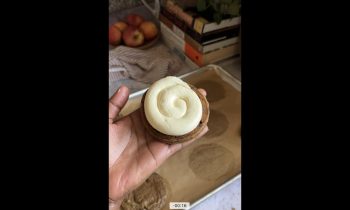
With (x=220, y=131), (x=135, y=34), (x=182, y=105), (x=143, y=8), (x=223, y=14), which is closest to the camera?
(x=182, y=105)

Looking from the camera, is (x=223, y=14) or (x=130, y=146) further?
(x=223, y=14)

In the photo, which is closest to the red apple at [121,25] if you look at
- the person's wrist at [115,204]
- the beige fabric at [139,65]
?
the beige fabric at [139,65]

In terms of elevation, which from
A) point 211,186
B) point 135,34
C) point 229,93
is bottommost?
point 211,186

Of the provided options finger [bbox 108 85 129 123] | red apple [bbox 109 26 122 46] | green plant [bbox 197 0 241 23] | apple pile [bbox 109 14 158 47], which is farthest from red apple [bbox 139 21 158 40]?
finger [bbox 108 85 129 123]

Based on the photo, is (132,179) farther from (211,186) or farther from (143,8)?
(143,8)

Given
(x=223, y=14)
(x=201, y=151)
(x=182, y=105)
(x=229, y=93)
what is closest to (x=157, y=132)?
(x=182, y=105)

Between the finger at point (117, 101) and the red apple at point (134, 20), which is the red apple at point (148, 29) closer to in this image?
the red apple at point (134, 20)
